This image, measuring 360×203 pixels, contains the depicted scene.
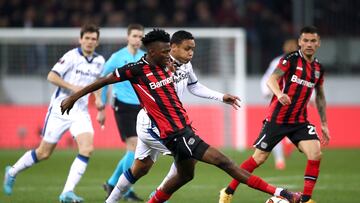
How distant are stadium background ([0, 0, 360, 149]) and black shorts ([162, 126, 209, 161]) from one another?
43.0 ft

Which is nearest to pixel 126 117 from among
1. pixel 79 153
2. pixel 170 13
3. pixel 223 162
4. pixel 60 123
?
pixel 60 123

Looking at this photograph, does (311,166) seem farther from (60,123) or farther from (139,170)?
(60,123)

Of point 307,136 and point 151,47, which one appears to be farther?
point 307,136

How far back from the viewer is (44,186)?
1415 cm

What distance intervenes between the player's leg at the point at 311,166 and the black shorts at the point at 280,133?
177 mm

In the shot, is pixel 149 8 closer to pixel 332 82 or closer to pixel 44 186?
pixel 332 82

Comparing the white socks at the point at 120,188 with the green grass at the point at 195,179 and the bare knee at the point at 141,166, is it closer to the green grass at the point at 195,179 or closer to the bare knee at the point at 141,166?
the bare knee at the point at 141,166

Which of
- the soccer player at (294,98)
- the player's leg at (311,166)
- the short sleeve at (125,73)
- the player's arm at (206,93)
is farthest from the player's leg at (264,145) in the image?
the short sleeve at (125,73)

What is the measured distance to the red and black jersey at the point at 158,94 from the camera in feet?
31.5

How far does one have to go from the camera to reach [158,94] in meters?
9.62

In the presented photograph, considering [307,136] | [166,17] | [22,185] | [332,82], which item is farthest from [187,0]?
[307,136]

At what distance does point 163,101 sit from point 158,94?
0.10m

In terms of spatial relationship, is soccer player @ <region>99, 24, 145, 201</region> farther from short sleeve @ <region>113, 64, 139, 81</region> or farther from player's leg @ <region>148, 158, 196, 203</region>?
short sleeve @ <region>113, 64, 139, 81</region>

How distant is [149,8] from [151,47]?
53.0ft
